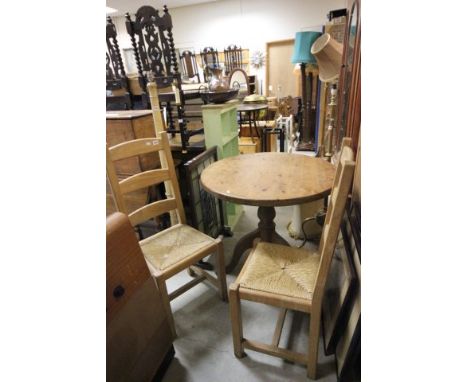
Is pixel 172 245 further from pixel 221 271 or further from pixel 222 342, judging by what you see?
pixel 222 342

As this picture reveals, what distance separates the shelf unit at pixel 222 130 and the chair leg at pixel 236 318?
1.33m

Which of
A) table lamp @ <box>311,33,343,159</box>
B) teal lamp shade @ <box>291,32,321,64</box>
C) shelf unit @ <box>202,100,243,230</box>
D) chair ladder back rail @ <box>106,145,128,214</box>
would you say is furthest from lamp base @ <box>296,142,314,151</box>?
chair ladder back rail @ <box>106,145,128,214</box>

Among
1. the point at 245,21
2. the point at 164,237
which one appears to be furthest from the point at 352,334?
the point at 245,21

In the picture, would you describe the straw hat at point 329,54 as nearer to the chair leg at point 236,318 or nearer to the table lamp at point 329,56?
the table lamp at point 329,56

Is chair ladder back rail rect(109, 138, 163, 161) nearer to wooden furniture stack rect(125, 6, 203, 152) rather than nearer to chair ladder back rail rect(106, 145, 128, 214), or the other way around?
chair ladder back rail rect(106, 145, 128, 214)

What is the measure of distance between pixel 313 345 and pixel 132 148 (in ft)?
4.61

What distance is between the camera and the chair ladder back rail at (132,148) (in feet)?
4.58

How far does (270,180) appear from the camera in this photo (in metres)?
1.51
